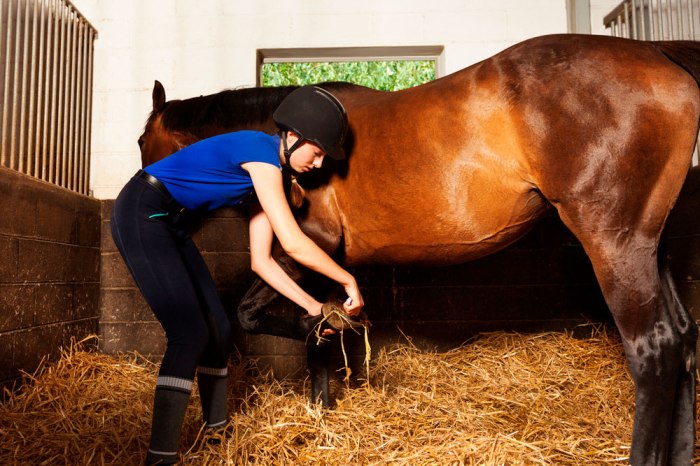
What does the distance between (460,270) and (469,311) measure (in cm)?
31

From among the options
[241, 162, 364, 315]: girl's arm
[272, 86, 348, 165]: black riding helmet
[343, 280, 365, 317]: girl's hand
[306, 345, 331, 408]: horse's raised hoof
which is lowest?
[306, 345, 331, 408]: horse's raised hoof

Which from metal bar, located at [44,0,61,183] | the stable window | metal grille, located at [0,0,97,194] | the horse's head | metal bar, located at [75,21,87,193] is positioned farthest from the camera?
the stable window

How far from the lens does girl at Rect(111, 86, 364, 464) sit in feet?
6.07

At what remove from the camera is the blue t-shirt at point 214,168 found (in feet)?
6.27

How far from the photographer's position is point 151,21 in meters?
4.18

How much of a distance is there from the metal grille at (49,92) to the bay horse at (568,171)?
217 centimetres

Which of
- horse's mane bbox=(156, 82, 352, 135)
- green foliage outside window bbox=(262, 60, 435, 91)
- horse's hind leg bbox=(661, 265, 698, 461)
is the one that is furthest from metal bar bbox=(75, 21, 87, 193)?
horse's hind leg bbox=(661, 265, 698, 461)

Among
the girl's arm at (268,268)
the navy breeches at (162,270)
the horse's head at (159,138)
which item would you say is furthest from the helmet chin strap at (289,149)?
the horse's head at (159,138)

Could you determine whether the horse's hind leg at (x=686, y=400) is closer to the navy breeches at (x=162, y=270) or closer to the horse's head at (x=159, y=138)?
the navy breeches at (x=162, y=270)

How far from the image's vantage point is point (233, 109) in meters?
2.92

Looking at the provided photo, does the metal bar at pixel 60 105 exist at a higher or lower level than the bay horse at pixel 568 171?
higher

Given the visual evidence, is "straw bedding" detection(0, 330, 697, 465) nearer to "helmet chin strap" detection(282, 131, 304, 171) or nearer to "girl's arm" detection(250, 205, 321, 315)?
"girl's arm" detection(250, 205, 321, 315)

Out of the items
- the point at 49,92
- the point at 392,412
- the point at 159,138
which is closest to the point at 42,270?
the point at 159,138

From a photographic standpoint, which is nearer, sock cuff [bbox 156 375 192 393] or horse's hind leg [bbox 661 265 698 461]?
sock cuff [bbox 156 375 192 393]
